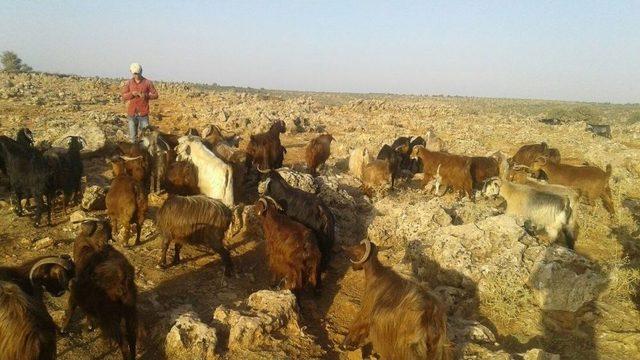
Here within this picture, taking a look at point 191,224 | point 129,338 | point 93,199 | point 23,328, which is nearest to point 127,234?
point 191,224

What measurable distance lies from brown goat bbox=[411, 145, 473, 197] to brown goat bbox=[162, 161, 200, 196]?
643 centimetres

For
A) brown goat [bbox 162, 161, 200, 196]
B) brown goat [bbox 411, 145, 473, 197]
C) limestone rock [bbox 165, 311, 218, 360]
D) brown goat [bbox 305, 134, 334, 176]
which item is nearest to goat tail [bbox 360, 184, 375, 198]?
brown goat [bbox 305, 134, 334, 176]

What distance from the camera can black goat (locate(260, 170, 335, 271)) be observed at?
7.06 meters

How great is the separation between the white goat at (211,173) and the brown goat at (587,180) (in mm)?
7871

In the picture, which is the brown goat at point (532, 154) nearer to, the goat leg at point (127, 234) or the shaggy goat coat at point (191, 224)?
the shaggy goat coat at point (191, 224)

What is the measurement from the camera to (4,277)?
4273mm

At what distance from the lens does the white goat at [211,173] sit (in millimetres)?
8055

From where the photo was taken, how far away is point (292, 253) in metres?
5.96

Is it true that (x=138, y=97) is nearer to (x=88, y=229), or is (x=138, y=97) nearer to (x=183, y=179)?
(x=183, y=179)

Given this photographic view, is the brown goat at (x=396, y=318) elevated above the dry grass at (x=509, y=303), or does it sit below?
above

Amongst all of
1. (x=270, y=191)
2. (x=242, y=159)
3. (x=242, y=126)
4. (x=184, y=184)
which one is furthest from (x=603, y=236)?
(x=242, y=126)

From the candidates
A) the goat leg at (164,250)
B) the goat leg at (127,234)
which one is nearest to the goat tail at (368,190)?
the goat leg at (164,250)

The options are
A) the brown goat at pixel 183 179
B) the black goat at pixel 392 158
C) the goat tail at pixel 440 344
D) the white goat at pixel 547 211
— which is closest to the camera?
the goat tail at pixel 440 344

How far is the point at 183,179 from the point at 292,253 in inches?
134
